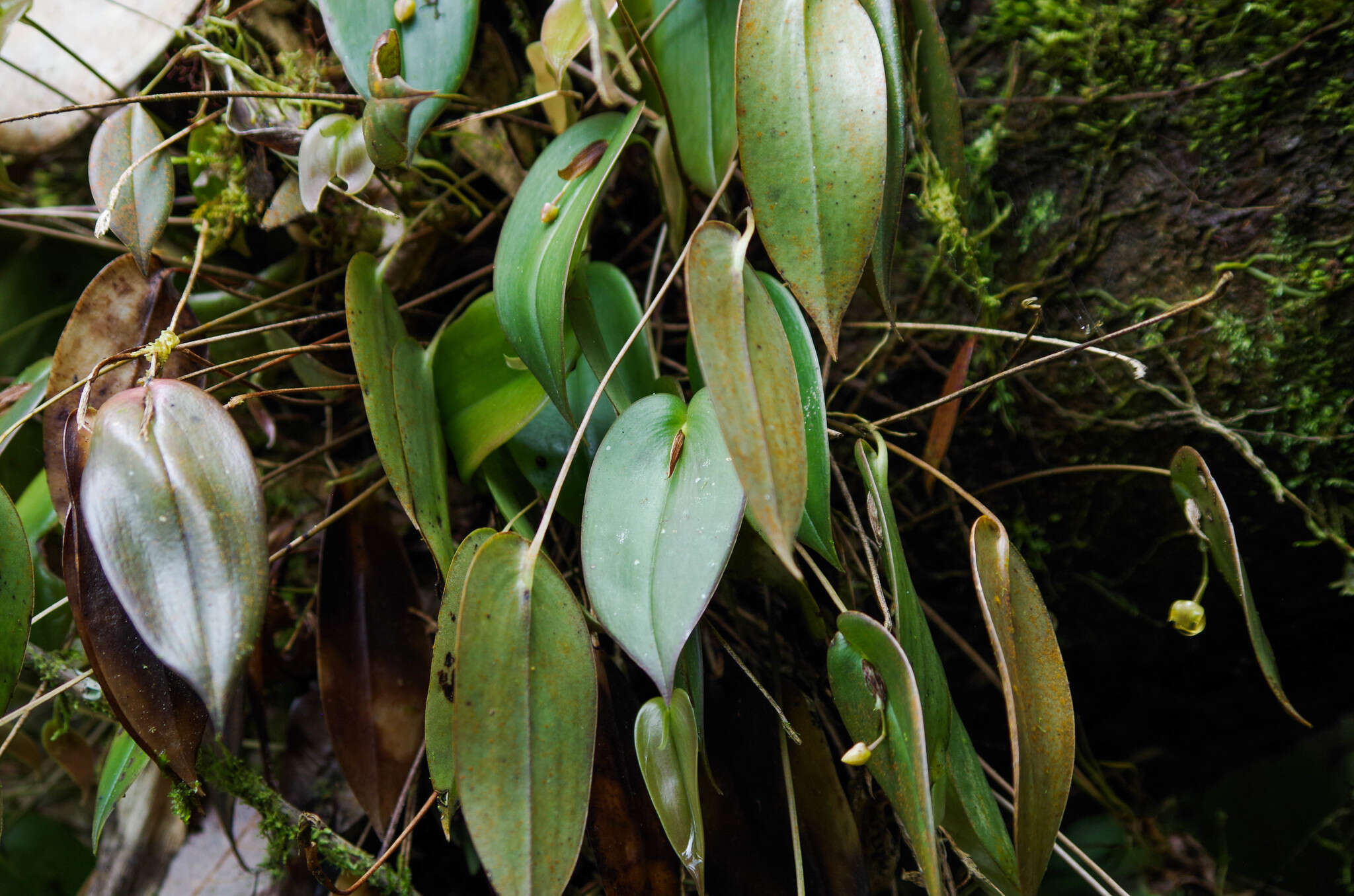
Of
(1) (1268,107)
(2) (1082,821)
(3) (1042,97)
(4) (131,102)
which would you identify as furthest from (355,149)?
(2) (1082,821)

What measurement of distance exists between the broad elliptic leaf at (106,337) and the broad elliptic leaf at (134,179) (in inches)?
2.2

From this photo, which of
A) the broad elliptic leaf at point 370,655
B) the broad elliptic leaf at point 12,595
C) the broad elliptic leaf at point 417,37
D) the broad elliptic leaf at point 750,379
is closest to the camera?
the broad elliptic leaf at point 750,379

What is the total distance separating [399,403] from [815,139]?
331mm

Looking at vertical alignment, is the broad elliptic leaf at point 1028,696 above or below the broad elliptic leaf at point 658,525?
below

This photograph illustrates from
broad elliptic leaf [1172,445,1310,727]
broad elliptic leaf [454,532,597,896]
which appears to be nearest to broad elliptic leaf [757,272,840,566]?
broad elliptic leaf [454,532,597,896]

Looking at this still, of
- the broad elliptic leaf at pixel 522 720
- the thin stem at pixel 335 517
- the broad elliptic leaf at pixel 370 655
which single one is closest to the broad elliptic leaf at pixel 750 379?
the broad elliptic leaf at pixel 522 720

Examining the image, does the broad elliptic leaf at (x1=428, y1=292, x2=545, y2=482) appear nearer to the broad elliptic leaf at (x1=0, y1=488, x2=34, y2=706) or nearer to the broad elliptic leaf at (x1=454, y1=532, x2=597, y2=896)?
the broad elliptic leaf at (x1=454, y1=532, x2=597, y2=896)

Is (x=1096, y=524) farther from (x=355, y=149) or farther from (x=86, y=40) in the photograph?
(x=86, y=40)

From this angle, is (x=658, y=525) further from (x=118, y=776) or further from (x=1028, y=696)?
(x=118, y=776)

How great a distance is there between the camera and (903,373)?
0.83 m

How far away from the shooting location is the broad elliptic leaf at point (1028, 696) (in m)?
0.41

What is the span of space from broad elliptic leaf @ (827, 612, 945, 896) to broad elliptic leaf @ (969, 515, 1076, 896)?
5 cm

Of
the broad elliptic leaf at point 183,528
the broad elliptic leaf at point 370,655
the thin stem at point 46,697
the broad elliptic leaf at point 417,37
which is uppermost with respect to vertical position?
the broad elliptic leaf at point 417,37

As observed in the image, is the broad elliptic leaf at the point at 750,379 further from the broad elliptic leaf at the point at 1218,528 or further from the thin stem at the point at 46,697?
the thin stem at the point at 46,697
